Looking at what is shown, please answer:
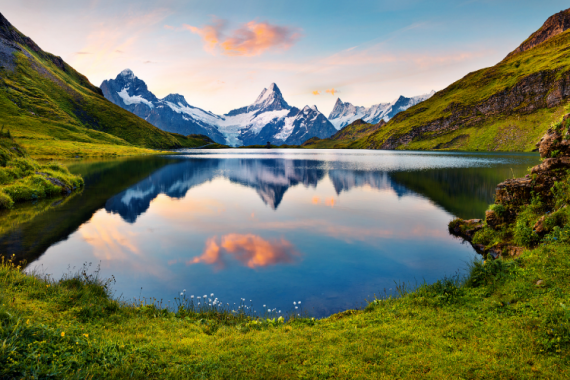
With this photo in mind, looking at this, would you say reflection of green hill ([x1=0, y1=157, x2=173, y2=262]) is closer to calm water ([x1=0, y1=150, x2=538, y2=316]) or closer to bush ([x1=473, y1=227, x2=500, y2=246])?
calm water ([x1=0, y1=150, x2=538, y2=316])

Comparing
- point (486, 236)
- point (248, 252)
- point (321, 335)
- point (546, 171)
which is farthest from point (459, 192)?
point (321, 335)

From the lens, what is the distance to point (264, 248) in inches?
923

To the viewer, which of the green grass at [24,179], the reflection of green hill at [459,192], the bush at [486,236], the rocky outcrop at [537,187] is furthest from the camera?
the reflection of green hill at [459,192]

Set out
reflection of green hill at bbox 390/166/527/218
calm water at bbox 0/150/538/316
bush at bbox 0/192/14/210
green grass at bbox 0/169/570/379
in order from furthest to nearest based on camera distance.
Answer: reflection of green hill at bbox 390/166/527/218 → bush at bbox 0/192/14/210 → calm water at bbox 0/150/538/316 → green grass at bbox 0/169/570/379

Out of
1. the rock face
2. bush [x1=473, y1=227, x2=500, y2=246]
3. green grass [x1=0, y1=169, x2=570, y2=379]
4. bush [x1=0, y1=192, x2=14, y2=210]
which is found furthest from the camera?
bush [x1=0, y1=192, x2=14, y2=210]

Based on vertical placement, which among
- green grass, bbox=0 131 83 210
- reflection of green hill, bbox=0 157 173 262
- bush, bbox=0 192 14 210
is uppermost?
green grass, bbox=0 131 83 210

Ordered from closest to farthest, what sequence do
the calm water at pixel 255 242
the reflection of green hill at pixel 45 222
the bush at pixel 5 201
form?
the calm water at pixel 255 242
the reflection of green hill at pixel 45 222
the bush at pixel 5 201

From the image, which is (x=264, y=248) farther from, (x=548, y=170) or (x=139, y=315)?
(x=548, y=170)

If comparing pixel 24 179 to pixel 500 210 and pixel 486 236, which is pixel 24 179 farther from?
pixel 500 210

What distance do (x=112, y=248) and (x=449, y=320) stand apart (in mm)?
23746

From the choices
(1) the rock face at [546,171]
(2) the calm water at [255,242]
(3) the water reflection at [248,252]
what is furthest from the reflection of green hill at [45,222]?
(1) the rock face at [546,171]

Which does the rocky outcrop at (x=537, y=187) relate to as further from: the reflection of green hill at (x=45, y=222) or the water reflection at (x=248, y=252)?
the reflection of green hill at (x=45, y=222)

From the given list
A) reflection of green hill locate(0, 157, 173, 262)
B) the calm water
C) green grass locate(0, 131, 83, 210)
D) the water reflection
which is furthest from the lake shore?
green grass locate(0, 131, 83, 210)

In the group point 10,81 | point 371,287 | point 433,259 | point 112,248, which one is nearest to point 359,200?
point 433,259
